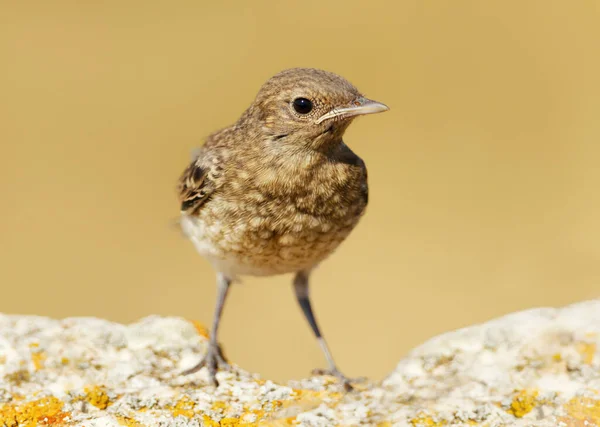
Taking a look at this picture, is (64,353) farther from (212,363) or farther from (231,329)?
(231,329)

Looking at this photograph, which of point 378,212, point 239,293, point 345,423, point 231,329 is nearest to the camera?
point 345,423

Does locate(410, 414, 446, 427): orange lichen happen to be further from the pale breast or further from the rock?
the pale breast

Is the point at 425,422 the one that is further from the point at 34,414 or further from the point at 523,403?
the point at 34,414

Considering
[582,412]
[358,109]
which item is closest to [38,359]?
[358,109]

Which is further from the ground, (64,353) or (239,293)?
(64,353)

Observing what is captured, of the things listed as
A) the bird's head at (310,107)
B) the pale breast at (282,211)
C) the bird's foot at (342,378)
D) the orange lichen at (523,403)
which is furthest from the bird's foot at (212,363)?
the orange lichen at (523,403)

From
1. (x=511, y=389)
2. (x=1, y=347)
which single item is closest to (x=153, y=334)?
(x=1, y=347)
